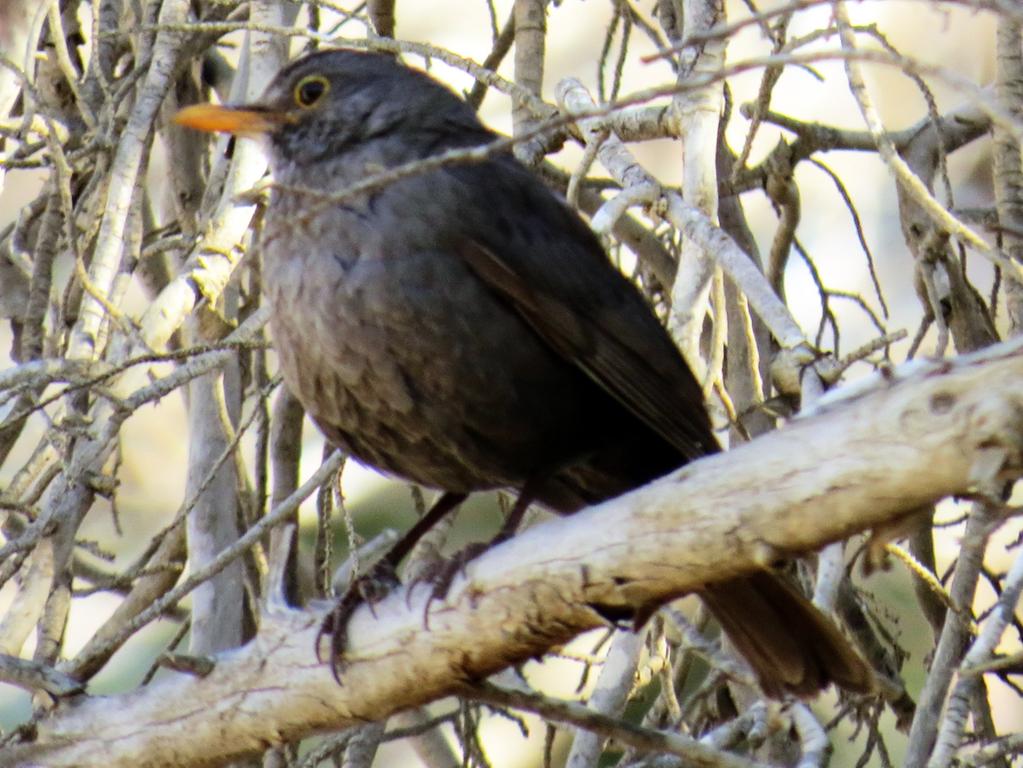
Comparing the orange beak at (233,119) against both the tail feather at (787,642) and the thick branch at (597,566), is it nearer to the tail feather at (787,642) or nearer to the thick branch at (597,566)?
the thick branch at (597,566)

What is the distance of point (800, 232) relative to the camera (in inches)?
284

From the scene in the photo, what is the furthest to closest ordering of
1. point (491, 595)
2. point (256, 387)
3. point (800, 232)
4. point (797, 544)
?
point (800, 232), point (256, 387), point (491, 595), point (797, 544)

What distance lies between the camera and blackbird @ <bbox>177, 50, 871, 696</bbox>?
338cm

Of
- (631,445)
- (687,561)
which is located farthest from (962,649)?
(687,561)

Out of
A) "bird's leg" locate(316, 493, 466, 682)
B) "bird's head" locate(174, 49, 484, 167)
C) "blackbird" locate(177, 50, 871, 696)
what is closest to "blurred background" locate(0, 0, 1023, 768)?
"bird's leg" locate(316, 493, 466, 682)

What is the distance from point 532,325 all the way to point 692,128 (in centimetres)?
80

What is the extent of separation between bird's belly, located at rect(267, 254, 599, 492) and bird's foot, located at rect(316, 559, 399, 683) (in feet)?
0.83

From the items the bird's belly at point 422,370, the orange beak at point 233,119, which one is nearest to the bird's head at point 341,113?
the orange beak at point 233,119

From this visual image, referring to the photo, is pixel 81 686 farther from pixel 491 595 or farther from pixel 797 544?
pixel 797 544

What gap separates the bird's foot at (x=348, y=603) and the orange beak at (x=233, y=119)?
1123 mm

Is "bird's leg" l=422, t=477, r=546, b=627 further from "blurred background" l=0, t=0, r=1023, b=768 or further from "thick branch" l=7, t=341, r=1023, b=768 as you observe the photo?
"blurred background" l=0, t=0, r=1023, b=768

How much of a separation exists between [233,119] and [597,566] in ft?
6.16

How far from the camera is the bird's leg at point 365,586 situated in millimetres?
3039

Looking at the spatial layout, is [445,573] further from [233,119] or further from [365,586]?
[233,119]
